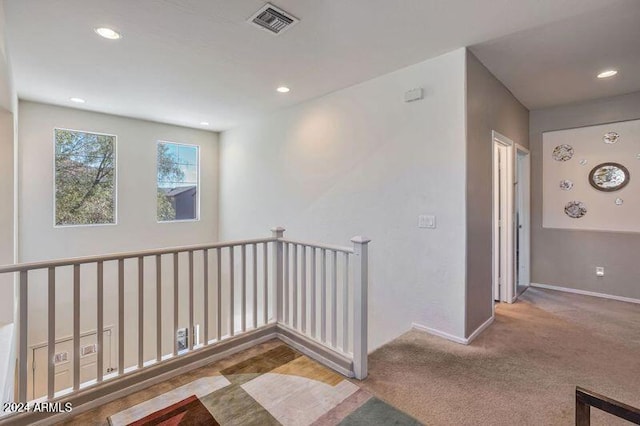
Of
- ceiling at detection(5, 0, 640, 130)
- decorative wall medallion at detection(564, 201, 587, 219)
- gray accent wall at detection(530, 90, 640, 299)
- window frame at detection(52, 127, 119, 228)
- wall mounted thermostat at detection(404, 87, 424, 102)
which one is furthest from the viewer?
window frame at detection(52, 127, 119, 228)

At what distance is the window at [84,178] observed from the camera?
4.68 metres

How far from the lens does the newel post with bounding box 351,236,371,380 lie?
2.26 m

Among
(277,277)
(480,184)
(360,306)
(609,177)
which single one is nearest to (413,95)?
(480,184)

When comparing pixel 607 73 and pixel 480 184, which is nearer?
pixel 480 184

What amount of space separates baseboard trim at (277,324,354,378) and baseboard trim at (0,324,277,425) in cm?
19

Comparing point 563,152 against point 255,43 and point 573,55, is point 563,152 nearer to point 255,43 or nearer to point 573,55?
point 573,55

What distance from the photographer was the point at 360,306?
2.31 m

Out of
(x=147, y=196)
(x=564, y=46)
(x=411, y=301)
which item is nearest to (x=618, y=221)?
(x=564, y=46)

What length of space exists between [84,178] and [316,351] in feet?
15.2

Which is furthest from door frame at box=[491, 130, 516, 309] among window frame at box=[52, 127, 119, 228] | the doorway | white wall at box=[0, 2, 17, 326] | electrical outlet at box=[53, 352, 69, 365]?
electrical outlet at box=[53, 352, 69, 365]

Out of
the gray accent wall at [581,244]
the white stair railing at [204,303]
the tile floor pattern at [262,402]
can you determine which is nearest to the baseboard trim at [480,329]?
the white stair railing at [204,303]

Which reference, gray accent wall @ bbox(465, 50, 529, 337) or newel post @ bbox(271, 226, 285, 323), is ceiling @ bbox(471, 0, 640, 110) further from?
newel post @ bbox(271, 226, 285, 323)

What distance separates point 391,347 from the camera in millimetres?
2785

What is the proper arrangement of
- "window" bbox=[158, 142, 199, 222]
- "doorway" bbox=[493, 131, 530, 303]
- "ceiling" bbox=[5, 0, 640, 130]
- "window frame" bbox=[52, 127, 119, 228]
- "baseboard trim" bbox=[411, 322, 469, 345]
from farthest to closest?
"window" bbox=[158, 142, 199, 222]
"window frame" bbox=[52, 127, 119, 228]
"doorway" bbox=[493, 131, 530, 303]
"baseboard trim" bbox=[411, 322, 469, 345]
"ceiling" bbox=[5, 0, 640, 130]
